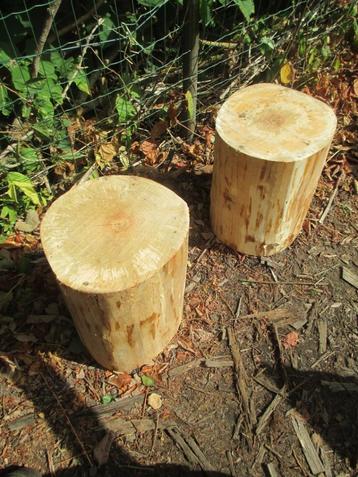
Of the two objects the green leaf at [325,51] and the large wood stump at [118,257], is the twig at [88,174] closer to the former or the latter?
the large wood stump at [118,257]

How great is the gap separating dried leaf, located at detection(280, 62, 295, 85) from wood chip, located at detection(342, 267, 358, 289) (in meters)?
1.66

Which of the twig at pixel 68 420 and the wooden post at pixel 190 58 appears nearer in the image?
the twig at pixel 68 420

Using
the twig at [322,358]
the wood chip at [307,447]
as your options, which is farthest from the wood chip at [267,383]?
the twig at [322,358]

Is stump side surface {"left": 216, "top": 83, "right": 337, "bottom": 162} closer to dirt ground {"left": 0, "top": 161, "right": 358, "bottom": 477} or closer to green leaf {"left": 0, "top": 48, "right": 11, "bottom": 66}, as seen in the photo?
dirt ground {"left": 0, "top": 161, "right": 358, "bottom": 477}

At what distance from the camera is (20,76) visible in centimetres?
268

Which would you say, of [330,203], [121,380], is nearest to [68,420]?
[121,380]

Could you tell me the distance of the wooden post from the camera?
292cm

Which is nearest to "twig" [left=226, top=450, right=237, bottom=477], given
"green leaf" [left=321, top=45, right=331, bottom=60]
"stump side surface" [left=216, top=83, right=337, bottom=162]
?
"stump side surface" [left=216, top=83, right=337, bottom=162]

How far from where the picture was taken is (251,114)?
2.75m

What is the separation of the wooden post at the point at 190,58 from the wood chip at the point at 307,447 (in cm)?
223

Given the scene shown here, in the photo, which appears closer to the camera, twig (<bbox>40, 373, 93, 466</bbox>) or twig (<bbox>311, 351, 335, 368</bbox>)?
twig (<bbox>40, 373, 93, 466</bbox>)

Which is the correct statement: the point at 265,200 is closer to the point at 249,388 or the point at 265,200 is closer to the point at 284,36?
the point at 249,388

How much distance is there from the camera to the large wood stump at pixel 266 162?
2.52m

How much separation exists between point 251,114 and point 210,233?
2.92 ft
